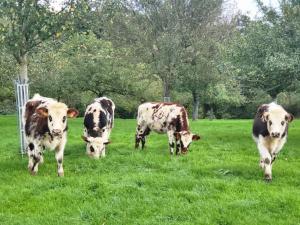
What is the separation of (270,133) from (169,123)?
17.3 ft

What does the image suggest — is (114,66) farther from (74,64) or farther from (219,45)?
(219,45)

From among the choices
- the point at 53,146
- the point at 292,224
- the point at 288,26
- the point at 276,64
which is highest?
the point at 288,26

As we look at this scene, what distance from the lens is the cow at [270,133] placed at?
41.0 feet

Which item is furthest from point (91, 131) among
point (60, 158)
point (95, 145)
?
point (60, 158)

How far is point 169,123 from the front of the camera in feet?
56.6

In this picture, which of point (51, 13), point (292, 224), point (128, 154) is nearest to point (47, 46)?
point (51, 13)

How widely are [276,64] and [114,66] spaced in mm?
16011

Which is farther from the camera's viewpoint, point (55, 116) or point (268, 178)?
point (55, 116)

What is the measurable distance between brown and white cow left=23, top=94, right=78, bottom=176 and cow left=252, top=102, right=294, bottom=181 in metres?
5.23

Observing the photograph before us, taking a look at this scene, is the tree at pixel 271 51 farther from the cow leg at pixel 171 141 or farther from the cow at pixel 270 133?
the cow at pixel 270 133

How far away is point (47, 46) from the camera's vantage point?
88.9ft

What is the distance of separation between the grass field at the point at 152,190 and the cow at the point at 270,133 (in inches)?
19.4

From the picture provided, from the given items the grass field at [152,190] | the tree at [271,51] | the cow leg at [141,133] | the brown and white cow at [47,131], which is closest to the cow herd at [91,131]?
the brown and white cow at [47,131]

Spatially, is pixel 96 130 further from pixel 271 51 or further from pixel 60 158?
pixel 271 51
